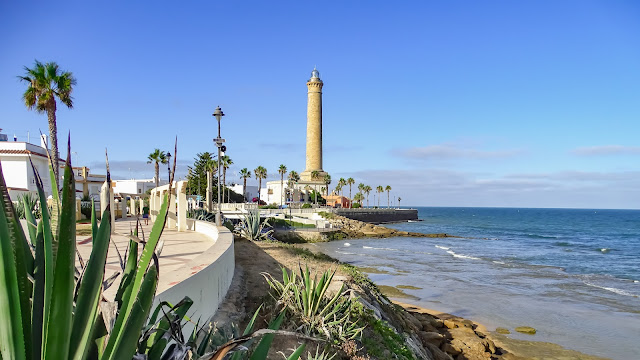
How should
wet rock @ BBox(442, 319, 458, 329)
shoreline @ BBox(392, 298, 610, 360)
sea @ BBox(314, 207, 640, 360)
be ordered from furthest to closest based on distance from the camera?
sea @ BBox(314, 207, 640, 360) → wet rock @ BBox(442, 319, 458, 329) → shoreline @ BBox(392, 298, 610, 360)

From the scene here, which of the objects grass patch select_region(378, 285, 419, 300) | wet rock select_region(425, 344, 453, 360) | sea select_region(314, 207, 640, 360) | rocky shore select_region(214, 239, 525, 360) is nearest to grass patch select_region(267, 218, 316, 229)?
sea select_region(314, 207, 640, 360)

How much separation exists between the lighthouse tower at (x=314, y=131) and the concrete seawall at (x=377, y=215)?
8.59m

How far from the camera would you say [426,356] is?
8.81 metres

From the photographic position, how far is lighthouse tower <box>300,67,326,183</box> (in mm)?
70688

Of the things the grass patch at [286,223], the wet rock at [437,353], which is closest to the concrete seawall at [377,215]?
the grass patch at [286,223]

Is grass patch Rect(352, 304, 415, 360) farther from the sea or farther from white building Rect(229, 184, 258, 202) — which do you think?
white building Rect(229, 184, 258, 202)

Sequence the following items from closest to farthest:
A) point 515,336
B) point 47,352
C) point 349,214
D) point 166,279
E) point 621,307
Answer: point 47,352, point 166,279, point 515,336, point 621,307, point 349,214

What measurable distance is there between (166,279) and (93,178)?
39039 mm

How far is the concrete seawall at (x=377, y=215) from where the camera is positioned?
64.3 metres

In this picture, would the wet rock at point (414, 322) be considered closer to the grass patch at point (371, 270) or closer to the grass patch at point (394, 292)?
the grass patch at point (394, 292)

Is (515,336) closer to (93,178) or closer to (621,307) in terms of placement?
(621,307)

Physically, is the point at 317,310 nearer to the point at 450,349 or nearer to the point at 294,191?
the point at 450,349

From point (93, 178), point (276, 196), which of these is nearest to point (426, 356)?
point (93, 178)

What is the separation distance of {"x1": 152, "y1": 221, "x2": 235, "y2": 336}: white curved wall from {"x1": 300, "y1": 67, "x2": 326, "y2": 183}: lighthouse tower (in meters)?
63.1
